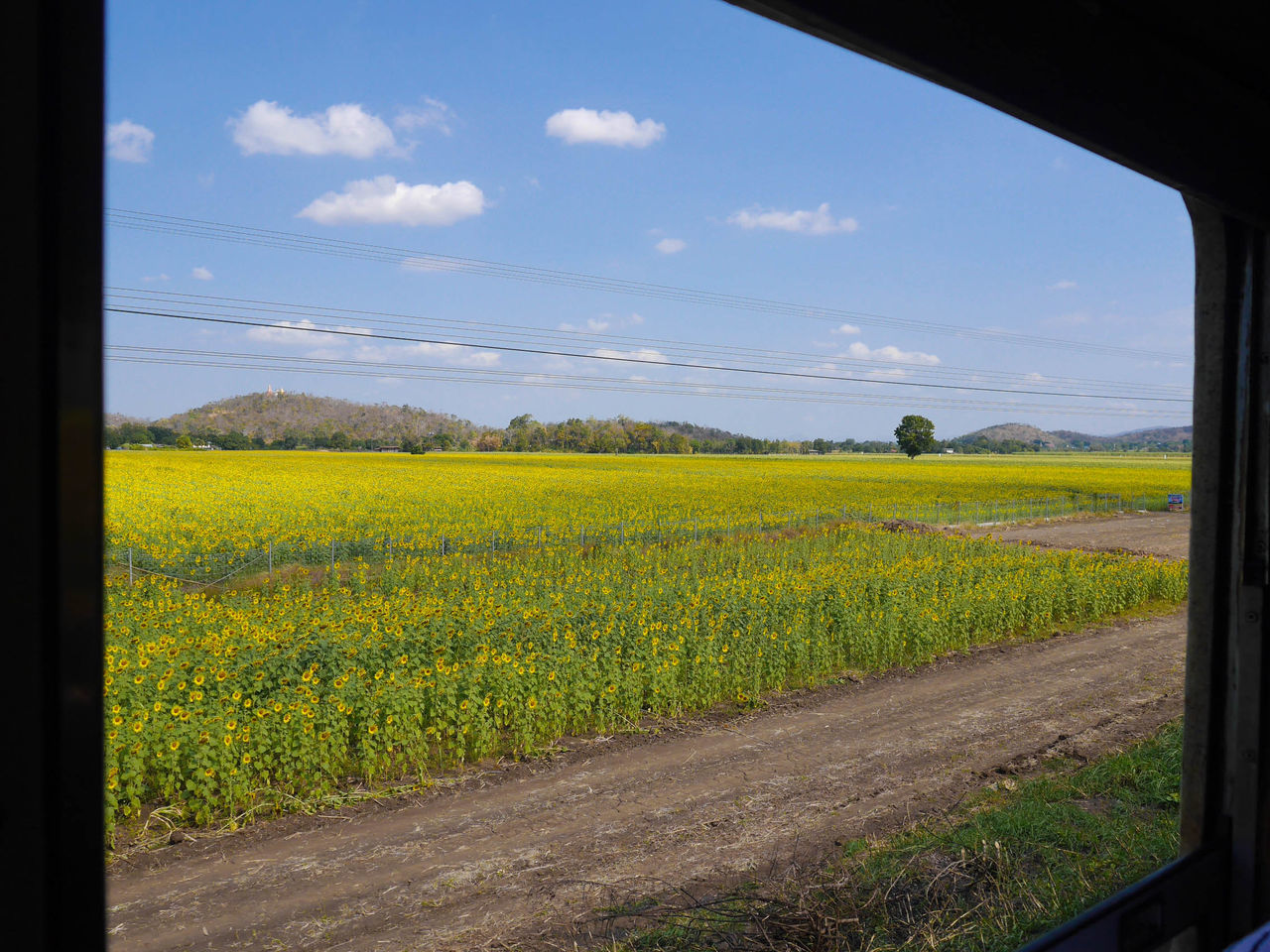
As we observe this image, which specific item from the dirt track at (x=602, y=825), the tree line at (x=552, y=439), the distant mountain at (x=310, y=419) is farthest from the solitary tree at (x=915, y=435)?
the dirt track at (x=602, y=825)

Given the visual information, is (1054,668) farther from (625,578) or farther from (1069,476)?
(1069,476)

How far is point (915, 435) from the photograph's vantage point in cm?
7494

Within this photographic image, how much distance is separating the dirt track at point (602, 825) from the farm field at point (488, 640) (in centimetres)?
49

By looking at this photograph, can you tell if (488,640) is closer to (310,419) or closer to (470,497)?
(470,497)

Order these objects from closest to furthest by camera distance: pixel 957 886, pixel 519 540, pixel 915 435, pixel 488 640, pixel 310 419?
pixel 957 886 < pixel 488 640 < pixel 519 540 < pixel 310 419 < pixel 915 435

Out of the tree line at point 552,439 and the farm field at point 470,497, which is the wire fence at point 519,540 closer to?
the farm field at point 470,497

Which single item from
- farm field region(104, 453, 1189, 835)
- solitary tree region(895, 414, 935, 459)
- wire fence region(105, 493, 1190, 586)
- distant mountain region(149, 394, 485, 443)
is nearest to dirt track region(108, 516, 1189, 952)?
farm field region(104, 453, 1189, 835)

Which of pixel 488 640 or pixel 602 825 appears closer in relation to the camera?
pixel 602 825

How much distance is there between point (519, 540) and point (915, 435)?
Answer: 64616mm

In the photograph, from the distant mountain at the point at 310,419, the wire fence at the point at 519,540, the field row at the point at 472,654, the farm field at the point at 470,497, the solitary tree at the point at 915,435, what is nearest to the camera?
the field row at the point at 472,654

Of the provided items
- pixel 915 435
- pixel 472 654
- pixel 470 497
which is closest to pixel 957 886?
pixel 472 654

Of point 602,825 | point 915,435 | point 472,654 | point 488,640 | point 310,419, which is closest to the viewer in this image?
point 602,825

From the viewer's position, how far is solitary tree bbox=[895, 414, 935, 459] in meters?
74.6

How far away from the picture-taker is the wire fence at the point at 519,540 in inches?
546
